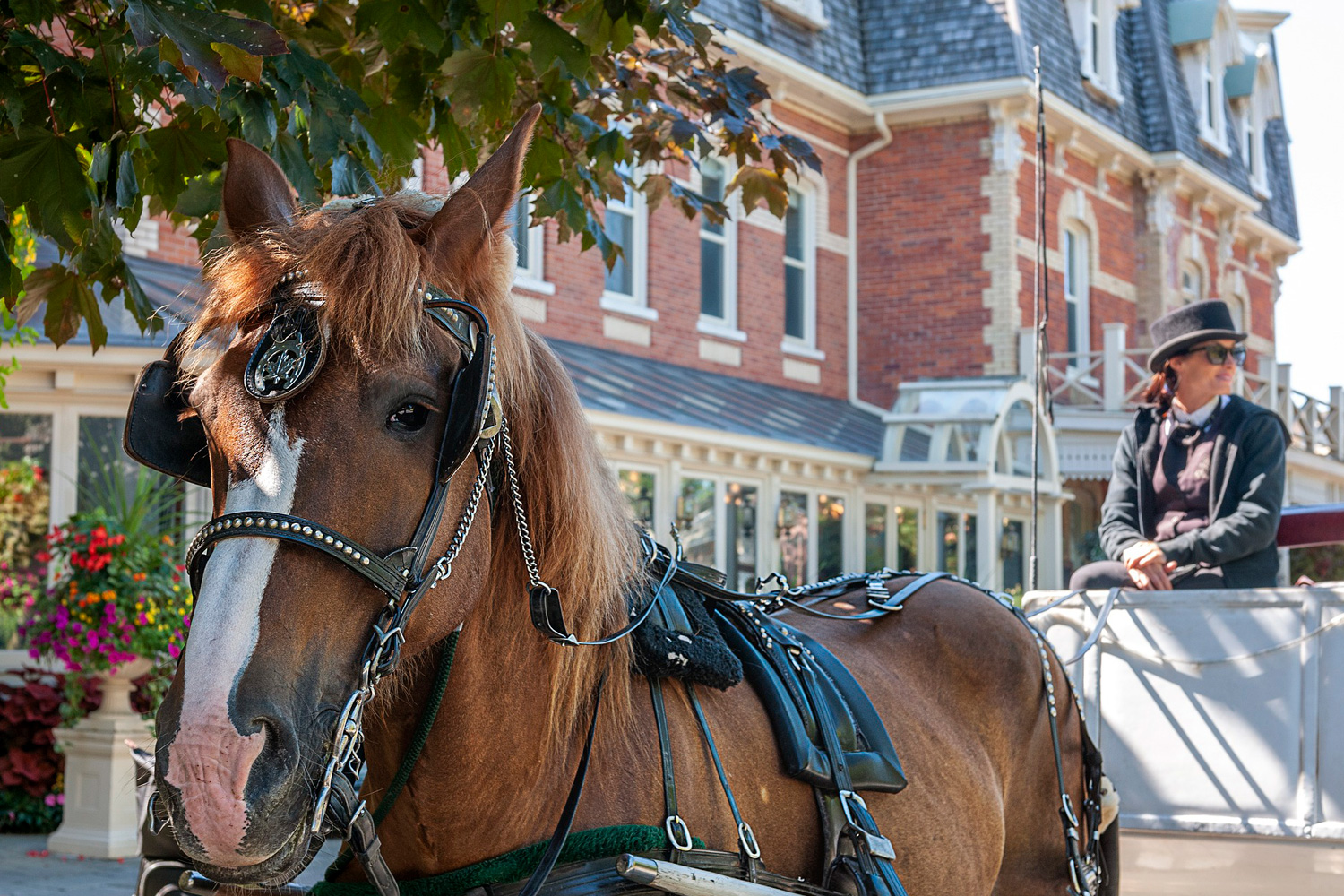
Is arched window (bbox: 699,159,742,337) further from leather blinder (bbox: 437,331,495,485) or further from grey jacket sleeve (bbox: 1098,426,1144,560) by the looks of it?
leather blinder (bbox: 437,331,495,485)

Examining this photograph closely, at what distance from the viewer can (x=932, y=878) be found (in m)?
2.98

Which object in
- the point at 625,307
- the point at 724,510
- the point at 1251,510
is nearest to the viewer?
the point at 1251,510

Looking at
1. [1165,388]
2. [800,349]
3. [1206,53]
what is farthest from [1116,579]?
[1206,53]

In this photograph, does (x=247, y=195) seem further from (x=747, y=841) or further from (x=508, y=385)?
(x=747, y=841)

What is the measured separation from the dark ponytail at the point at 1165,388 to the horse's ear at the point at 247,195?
13.1 feet

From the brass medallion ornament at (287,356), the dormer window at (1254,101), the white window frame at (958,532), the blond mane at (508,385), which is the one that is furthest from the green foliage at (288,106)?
the dormer window at (1254,101)

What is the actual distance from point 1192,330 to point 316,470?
426 centimetres

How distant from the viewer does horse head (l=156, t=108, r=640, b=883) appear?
166cm

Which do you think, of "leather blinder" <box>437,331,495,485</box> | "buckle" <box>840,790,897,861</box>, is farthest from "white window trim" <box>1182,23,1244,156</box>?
"leather blinder" <box>437,331,495,485</box>

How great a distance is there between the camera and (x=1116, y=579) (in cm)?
523

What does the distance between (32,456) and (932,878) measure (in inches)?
317

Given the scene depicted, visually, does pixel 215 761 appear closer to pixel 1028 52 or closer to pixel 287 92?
pixel 287 92

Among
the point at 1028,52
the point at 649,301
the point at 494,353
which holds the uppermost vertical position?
the point at 1028,52

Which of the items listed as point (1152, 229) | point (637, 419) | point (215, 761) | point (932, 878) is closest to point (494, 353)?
point (215, 761)
